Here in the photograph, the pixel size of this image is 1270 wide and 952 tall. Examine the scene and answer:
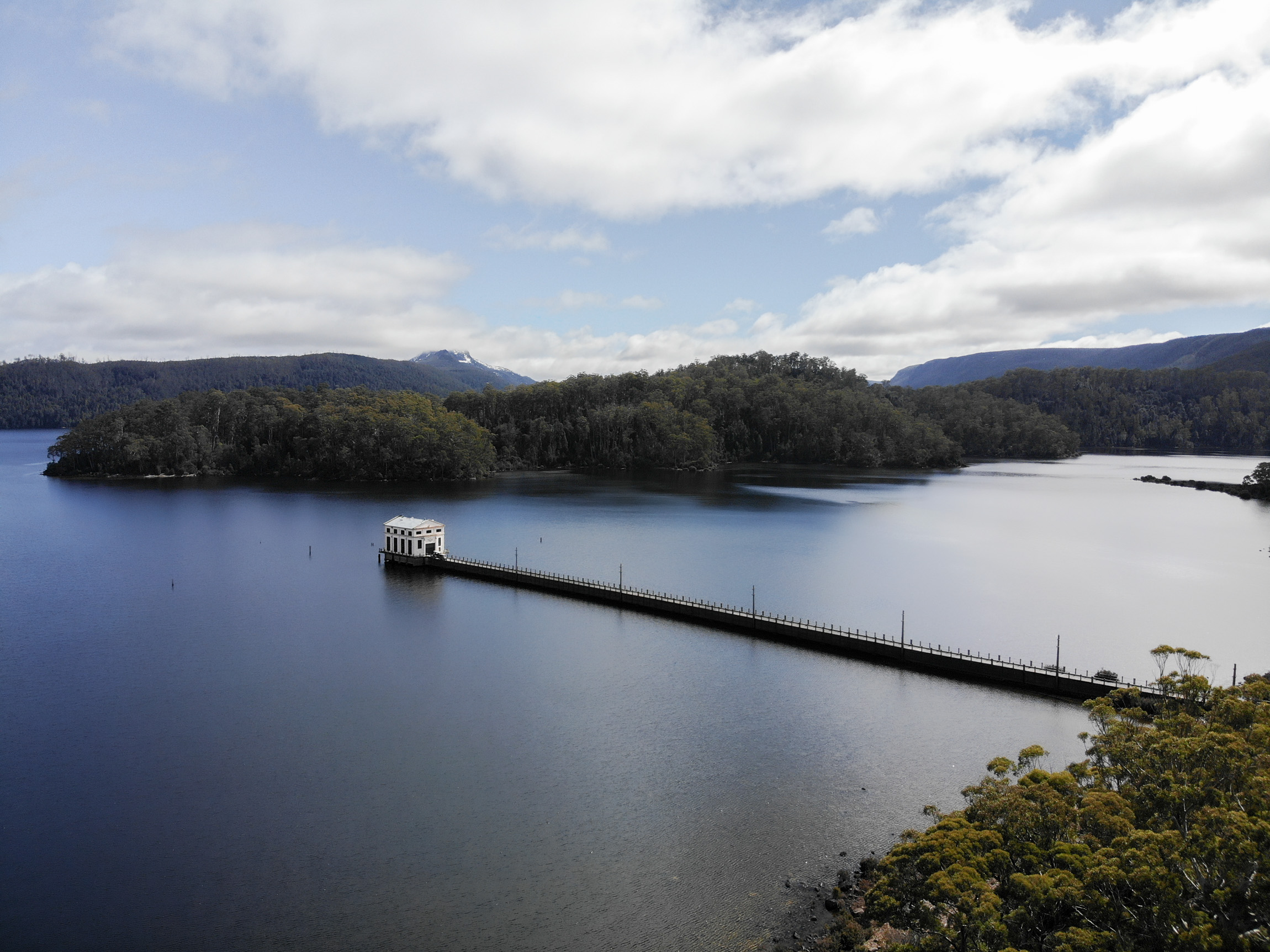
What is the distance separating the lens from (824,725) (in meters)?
30.7

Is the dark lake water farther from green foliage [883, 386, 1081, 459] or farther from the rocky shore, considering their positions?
green foliage [883, 386, 1081, 459]

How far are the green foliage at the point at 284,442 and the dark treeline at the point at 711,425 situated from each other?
20299 mm

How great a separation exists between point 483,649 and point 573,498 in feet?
197

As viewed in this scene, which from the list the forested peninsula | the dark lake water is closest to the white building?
the dark lake water

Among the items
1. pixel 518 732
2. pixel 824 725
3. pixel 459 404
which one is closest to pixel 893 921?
pixel 824 725

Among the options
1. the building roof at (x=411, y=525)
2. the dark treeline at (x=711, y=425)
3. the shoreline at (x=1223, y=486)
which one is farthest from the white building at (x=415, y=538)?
the shoreline at (x=1223, y=486)

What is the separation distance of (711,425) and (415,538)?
11070 centimetres

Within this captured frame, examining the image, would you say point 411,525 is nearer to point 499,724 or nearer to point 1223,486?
point 499,724

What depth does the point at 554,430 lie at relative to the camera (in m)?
158

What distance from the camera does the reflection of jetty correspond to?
34156 millimetres

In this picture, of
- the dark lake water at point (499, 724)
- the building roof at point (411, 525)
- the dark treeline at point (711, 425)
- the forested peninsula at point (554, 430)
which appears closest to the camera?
the dark lake water at point (499, 724)

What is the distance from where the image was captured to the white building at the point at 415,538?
6153cm

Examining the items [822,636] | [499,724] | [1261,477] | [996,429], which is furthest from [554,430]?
[499,724]

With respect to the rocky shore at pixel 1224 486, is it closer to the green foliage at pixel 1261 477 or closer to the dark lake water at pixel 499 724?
the green foliage at pixel 1261 477
